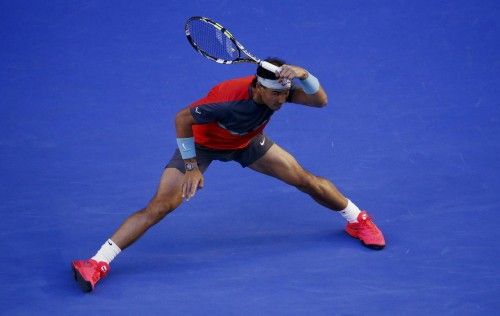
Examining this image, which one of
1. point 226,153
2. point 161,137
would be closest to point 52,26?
point 161,137

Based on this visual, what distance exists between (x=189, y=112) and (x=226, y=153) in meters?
0.56

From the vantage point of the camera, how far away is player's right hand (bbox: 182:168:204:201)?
6574 mm

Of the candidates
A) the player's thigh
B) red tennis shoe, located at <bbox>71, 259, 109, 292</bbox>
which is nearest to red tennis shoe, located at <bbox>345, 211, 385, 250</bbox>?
the player's thigh

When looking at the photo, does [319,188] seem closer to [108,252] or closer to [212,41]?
[212,41]

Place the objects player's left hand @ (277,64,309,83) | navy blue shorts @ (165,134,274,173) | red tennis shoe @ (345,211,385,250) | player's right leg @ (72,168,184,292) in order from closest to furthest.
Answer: player's left hand @ (277,64,309,83)
player's right leg @ (72,168,184,292)
navy blue shorts @ (165,134,274,173)
red tennis shoe @ (345,211,385,250)

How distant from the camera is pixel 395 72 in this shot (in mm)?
9906

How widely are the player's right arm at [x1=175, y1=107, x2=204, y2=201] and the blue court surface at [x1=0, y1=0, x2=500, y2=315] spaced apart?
2.32 ft

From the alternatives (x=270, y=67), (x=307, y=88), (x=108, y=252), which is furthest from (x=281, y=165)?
(x=108, y=252)

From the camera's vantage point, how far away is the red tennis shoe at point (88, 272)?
6.63 meters

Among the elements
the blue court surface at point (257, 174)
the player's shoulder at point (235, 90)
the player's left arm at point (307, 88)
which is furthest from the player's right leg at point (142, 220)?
the player's left arm at point (307, 88)

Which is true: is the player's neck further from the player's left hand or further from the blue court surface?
the blue court surface

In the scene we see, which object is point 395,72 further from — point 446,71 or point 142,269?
point 142,269

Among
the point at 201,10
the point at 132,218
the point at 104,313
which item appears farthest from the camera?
the point at 201,10

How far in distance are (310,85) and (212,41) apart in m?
0.86
